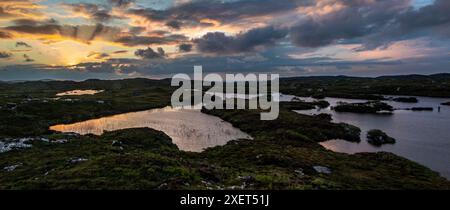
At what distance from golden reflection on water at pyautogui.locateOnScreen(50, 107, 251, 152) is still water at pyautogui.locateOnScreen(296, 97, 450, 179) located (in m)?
20.8

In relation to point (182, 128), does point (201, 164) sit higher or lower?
higher

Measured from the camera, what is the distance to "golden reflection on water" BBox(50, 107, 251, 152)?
5869 cm

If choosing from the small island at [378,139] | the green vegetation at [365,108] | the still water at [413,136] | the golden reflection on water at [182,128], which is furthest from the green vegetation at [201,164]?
the green vegetation at [365,108]

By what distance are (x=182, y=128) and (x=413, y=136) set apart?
1910 inches

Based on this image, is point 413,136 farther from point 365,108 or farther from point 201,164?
point 201,164

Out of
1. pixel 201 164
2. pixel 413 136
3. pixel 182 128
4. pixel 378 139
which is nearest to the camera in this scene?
pixel 201 164

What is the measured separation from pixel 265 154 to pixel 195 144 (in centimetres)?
1711

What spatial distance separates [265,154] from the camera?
42.7 metres

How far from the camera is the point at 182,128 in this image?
7300 centimetres

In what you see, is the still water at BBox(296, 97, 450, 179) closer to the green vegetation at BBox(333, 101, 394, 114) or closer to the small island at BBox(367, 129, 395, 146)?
the small island at BBox(367, 129, 395, 146)

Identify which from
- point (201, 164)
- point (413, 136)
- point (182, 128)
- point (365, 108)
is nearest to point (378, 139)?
point (413, 136)

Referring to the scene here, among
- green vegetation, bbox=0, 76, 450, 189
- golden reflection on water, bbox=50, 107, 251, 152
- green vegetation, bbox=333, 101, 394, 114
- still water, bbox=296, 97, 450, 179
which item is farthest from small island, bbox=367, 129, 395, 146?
green vegetation, bbox=333, 101, 394, 114
